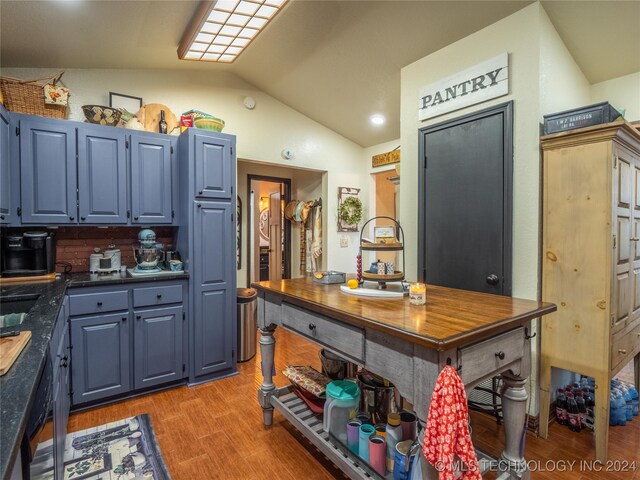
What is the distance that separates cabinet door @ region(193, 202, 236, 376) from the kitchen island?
3.97ft

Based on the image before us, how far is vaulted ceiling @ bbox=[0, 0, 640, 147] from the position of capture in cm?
228

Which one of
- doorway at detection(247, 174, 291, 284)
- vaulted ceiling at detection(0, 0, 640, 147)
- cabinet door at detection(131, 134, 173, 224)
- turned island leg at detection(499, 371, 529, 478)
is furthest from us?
doorway at detection(247, 174, 291, 284)

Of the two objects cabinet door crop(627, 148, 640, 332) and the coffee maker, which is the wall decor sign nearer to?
cabinet door crop(627, 148, 640, 332)

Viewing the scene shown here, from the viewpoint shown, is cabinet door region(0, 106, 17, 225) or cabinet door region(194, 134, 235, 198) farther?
cabinet door region(194, 134, 235, 198)

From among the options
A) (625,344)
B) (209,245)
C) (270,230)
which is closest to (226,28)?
(209,245)

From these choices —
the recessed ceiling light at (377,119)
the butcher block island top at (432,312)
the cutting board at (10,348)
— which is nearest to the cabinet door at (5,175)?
the cutting board at (10,348)

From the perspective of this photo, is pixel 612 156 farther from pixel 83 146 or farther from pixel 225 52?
pixel 83 146

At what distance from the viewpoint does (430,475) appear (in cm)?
124

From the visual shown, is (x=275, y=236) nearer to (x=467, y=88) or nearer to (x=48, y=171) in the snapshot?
(x=48, y=171)

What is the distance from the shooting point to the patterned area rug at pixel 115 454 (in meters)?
1.94

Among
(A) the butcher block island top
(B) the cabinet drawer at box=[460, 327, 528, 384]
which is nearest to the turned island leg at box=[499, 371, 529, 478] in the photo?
(B) the cabinet drawer at box=[460, 327, 528, 384]

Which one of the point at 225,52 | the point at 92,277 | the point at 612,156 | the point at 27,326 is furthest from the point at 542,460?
the point at 225,52

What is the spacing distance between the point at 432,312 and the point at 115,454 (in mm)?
2071

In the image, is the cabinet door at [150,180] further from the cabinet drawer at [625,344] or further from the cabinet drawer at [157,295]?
the cabinet drawer at [625,344]
